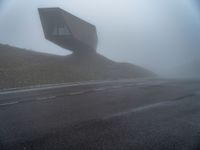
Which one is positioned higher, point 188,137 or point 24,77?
point 188,137

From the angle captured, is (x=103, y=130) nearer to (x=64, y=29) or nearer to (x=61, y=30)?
(x=64, y=29)

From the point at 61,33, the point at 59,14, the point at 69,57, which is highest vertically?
the point at 59,14

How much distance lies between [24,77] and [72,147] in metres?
25.7

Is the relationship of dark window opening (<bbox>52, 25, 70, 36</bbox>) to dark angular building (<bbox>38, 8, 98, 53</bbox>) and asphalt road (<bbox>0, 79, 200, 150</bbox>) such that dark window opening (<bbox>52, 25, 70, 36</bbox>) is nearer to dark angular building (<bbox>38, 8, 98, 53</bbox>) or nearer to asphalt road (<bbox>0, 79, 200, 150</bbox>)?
dark angular building (<bbox>38, 8, 98, 53</bbox>)

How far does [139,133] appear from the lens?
4.50 meters

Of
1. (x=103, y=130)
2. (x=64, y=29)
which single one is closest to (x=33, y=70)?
(x=64, y=29)

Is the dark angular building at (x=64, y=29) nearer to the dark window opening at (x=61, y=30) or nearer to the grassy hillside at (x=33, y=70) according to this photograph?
the dark window opening at (x=61, y=30)

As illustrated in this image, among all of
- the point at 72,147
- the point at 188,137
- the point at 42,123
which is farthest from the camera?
the point at 42,123

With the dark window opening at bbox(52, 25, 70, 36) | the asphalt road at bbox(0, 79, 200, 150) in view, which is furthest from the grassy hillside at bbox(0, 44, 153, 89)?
the asphalt road at bbox(0, 79, 200, 150)

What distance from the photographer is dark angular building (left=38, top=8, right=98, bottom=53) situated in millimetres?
42906

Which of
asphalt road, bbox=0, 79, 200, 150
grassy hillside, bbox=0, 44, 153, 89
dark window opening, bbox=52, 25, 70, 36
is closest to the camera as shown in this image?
asphalt road, bbox=0, 79, 200, 150

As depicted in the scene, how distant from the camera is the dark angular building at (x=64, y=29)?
42906mm

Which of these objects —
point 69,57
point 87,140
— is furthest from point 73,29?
point 87,140

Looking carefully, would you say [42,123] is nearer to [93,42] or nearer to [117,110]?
[117,110]
